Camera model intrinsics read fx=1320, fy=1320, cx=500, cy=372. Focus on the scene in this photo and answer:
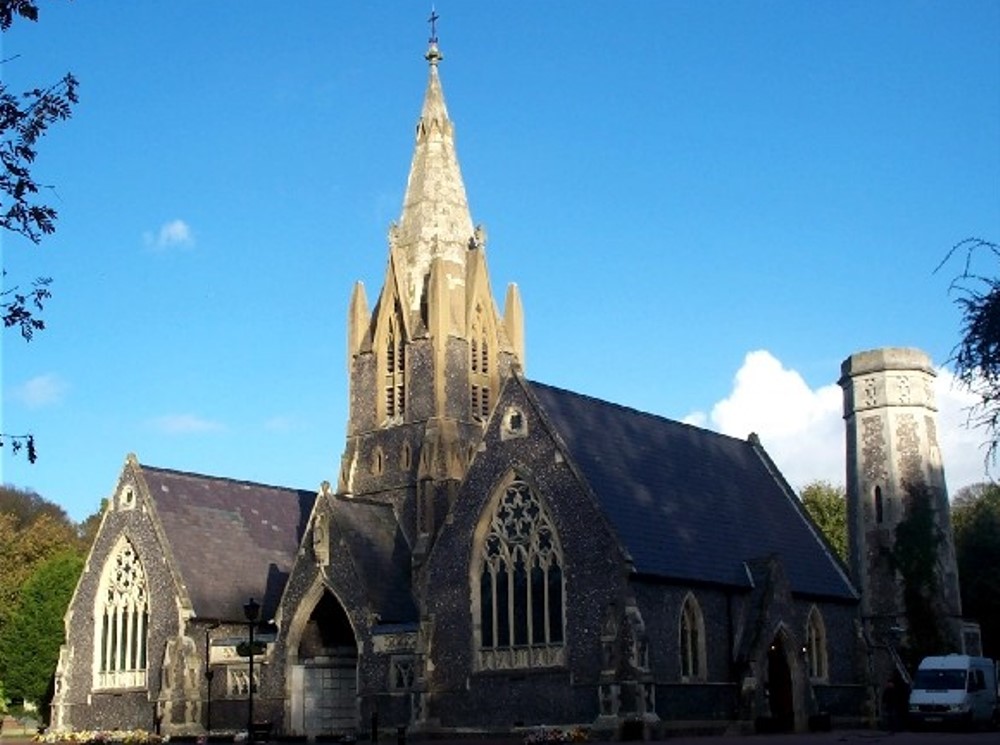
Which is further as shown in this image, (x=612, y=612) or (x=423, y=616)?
(x=423, y=616)

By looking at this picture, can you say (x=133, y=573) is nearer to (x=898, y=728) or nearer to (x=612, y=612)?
(x=612, y=612)

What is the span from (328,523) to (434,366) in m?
8.63

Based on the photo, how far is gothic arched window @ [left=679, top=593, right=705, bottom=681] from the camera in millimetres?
39438

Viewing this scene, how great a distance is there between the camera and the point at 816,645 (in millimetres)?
45938

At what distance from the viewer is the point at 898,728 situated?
42.8 m

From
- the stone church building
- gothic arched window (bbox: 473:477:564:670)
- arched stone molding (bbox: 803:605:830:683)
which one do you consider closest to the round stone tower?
the stone church building

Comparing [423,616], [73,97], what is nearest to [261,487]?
[423,616]

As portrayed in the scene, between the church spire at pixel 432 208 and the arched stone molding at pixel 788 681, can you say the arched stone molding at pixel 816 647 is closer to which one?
the arched stone molding at pixel 788 681

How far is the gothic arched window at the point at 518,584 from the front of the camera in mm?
38656

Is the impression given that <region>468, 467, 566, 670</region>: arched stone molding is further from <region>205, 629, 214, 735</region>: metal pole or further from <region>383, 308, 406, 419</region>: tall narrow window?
<region>383, 308, 406, 419</region>: tall narrow window

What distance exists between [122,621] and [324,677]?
10.2 metres

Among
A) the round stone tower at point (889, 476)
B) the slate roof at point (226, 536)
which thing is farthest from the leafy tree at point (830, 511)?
the slate roof at point (226, 536)

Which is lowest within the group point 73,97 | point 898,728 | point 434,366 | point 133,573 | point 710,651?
point 898,728

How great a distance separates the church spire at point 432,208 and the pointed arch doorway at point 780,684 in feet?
62.0
